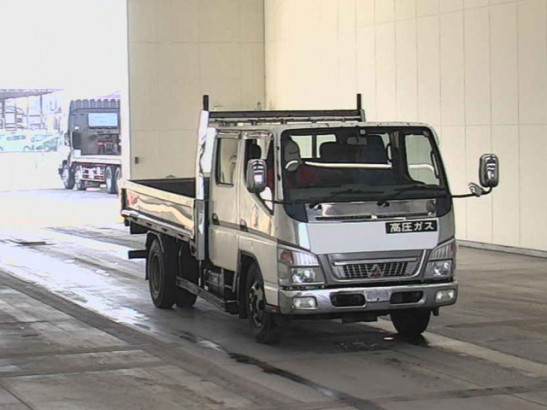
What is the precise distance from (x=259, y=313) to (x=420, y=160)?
2.36 m

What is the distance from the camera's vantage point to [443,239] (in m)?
11.7

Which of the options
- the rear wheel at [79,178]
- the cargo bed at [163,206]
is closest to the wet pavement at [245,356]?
the cargo bed at [163,206]

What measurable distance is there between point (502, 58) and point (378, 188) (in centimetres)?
1155

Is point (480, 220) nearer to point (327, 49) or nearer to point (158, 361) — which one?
point (327, 49)

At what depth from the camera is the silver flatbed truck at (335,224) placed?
444 inches

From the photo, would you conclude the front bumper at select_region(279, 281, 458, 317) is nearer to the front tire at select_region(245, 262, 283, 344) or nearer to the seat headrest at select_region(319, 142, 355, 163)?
the front tire at select_region(245, 262, 283, 344)

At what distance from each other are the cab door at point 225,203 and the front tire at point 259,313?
0.41m

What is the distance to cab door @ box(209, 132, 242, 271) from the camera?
1252 cm

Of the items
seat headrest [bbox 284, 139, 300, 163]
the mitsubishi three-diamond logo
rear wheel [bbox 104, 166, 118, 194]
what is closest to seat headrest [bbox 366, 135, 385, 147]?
seat headrest [bbox 284, 139, 300, 163]

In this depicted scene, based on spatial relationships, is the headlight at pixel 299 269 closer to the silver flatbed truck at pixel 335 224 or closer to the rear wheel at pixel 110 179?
the silver flatbed truck at pixel 335 224

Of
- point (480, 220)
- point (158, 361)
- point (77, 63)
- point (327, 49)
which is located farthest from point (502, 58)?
point (77, 63)

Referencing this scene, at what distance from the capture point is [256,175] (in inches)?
446

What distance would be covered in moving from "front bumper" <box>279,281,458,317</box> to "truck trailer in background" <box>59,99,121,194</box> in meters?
33.0

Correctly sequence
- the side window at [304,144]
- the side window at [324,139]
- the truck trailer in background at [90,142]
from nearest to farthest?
the side window at [304,144]
the side window at [324,139]
the truck trailer in background at [90,142]
